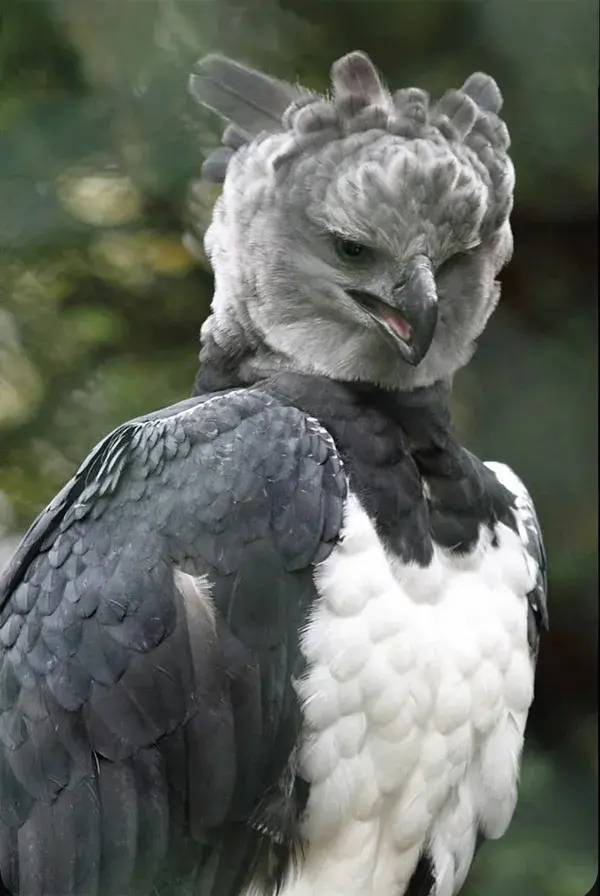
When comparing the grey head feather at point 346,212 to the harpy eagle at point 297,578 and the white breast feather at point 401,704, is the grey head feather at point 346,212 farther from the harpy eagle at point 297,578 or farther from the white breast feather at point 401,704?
the white breast feather at point 401,704

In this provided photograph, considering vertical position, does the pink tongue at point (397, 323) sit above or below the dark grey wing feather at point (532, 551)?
above

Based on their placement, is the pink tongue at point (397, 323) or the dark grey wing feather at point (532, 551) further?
the dark grey wing feather at point (532, 551)

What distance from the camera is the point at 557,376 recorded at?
1479 millimetres

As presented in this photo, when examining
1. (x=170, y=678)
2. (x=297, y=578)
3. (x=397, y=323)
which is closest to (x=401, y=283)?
(x=397, y=323)

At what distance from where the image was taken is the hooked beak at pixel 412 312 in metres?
0.89

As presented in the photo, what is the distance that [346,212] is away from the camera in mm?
918

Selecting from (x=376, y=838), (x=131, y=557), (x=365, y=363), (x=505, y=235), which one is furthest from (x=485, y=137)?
(x=376, y=838)

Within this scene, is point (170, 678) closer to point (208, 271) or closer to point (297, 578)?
point (297, 578)

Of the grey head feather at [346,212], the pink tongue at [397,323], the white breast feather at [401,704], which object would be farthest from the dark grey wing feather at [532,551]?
the pink tongue at [397,323]

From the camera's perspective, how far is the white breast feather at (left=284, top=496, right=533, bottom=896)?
88cm

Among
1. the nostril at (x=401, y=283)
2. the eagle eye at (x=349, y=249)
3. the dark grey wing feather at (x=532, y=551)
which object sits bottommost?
the dark grey wing feather at (x=532, y=551)

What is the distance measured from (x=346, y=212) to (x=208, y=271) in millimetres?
333

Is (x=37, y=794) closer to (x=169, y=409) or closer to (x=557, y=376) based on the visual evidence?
(x=169, y=409)

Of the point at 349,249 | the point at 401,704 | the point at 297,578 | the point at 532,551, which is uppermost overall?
the point at 349,249
